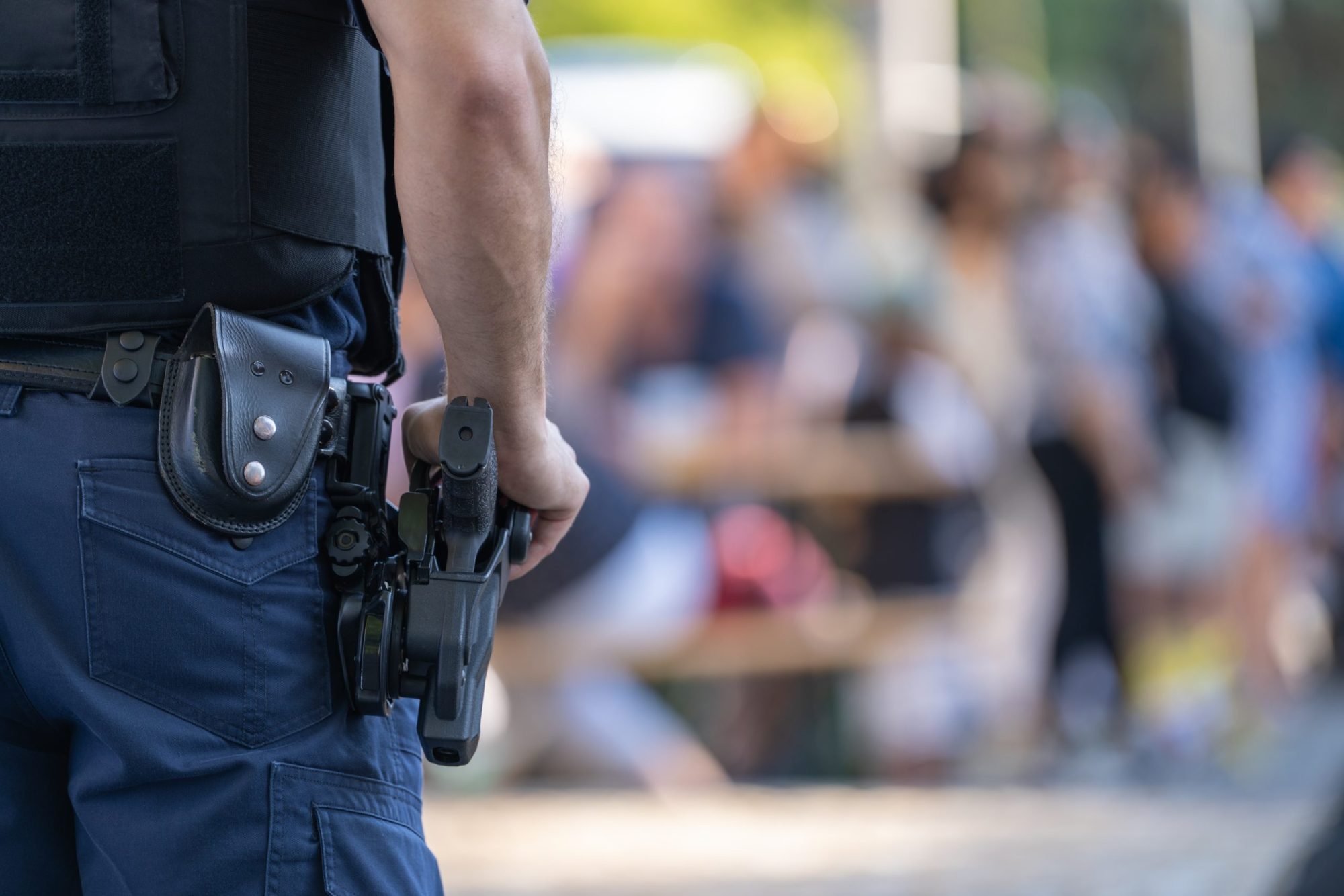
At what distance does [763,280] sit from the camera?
6527mm

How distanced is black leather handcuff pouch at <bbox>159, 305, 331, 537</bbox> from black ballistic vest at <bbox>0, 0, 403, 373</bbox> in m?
0.04

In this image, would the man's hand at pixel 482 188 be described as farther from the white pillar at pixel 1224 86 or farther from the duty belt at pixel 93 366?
the white pillar at pixel 1224 86

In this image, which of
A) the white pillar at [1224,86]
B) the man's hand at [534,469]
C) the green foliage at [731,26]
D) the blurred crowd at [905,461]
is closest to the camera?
the man's hand at [534,469]

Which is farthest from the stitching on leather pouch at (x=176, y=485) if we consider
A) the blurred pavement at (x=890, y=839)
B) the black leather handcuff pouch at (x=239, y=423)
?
the blurred pavement at (x=890, y=839)

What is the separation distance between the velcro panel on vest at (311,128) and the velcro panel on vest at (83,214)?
8 cm

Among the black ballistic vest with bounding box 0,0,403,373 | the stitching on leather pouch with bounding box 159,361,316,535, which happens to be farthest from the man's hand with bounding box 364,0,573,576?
the stitching on leather pouch with bounding box 159,361,316,535

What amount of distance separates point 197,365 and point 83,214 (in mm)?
169

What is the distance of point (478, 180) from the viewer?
4.86 feet

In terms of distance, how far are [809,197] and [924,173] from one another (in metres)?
0.58

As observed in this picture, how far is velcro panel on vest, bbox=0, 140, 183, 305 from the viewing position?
4.87 feet

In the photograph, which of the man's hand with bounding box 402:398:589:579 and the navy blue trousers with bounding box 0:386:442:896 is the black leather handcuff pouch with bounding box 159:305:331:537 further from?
the man's hand with bounding box 402:398:589:579

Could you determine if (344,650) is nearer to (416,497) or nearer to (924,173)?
(416,497)

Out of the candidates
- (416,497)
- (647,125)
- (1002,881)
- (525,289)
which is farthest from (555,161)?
(647,125)

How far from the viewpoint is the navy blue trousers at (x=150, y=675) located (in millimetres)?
1433
